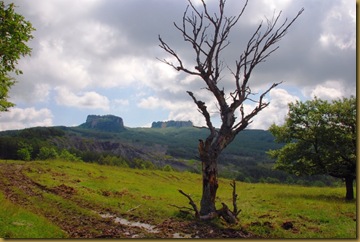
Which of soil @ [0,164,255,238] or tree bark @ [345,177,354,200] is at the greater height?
tree bark @ [345,177,354,200]

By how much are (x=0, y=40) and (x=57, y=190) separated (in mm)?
16052

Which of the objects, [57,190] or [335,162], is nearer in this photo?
[57,190]

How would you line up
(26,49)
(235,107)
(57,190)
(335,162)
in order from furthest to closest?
(335,162) < (57,190) < (26,49) < (235,107)

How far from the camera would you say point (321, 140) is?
128 feet

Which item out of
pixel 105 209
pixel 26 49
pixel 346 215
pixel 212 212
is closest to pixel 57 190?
pixel 105 209

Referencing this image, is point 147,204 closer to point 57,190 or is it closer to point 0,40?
point 57,190

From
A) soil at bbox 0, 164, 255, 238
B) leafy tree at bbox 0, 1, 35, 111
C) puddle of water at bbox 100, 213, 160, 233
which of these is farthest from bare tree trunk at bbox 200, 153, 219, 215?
leafy tree at bbox 0, 1, 35, 111

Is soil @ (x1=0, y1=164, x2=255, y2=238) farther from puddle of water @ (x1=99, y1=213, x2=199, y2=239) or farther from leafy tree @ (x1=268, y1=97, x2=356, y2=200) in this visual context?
leafy tree @ (x1=268, y1=97, x2=356, y2=200)

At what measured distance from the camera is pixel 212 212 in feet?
71.5

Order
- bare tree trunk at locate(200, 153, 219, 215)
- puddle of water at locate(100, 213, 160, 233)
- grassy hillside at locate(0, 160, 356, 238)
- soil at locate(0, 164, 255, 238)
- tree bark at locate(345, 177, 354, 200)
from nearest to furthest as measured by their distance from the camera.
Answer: soil at locate(0, 164, 255, 238) < grassy hillside at locate(0, 160, 356, 238) < puddle of water at locate(100, 213, 160, 233) < bare tree trunk at locate(200, 153, 219, 215) < tree bark at locate(345, 177, 354, 200)

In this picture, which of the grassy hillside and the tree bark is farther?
the tree bark

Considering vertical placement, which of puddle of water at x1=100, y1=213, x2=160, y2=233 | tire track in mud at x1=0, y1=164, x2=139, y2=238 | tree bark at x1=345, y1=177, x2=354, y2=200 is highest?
tree bark at x1=345, y1=177, x2=354, y2=200

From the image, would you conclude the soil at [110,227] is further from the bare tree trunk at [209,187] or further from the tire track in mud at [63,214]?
the bare tree trunk at [209,187]

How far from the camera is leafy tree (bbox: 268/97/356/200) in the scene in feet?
125
